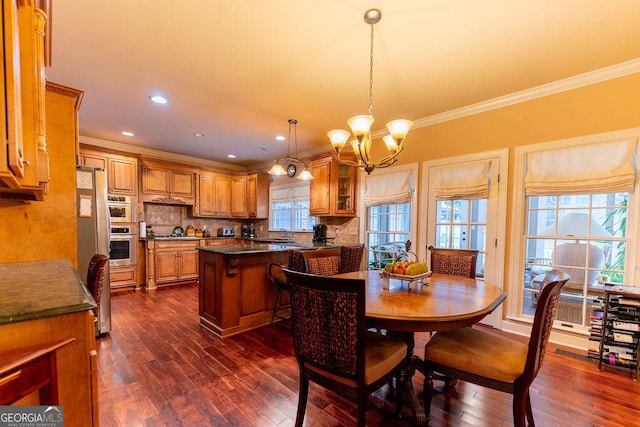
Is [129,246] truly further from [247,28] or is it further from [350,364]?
[350,364]

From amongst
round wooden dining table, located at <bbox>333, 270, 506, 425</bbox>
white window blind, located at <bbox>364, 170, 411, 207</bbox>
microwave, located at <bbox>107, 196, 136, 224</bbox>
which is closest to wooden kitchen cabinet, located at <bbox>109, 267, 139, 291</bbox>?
microwave, located at <bbox>107, 196, 136, 224</bbox>

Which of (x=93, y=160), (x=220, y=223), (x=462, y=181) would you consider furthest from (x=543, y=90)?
(x=93, y=160)

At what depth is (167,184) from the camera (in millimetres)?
5375

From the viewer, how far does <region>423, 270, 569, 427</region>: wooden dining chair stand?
1.39m

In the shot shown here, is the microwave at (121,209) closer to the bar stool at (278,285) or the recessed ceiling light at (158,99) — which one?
the recessed ceiling light at (158,99)

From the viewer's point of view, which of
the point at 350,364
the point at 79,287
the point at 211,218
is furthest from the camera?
the point at 211,218

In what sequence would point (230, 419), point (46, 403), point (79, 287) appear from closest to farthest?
point (46, 403) < point (79, 287) < point (230, 419)

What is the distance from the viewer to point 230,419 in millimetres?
1700

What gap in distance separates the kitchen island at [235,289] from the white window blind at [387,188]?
1.67 m

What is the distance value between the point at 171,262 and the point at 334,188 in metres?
3.38

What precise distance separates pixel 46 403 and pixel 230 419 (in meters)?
1.07

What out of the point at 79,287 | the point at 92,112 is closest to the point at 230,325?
the point at 79,287

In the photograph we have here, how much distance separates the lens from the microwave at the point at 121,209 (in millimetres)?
4668

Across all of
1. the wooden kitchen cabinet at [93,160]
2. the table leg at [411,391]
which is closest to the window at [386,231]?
the table leg at [411,391]
